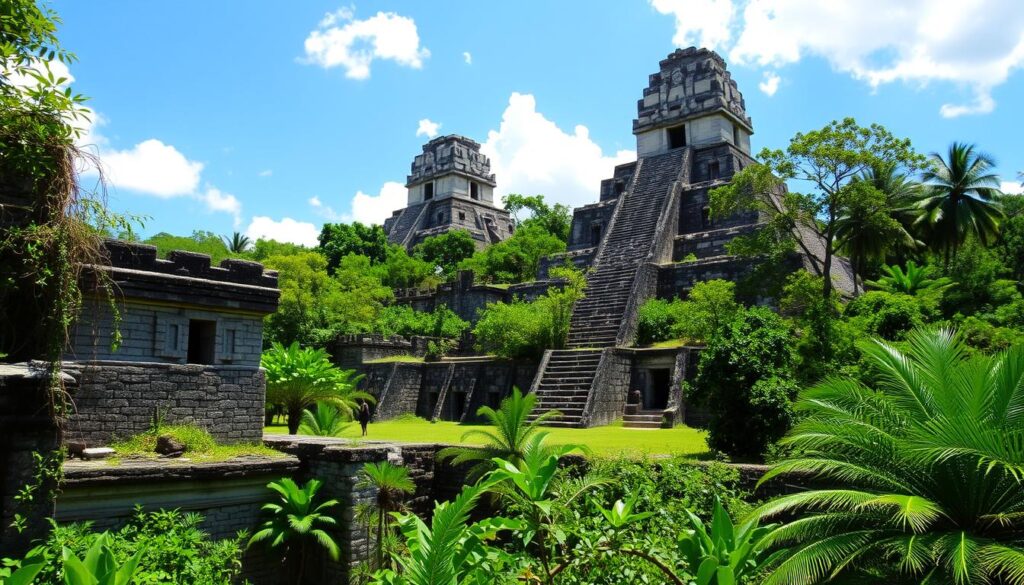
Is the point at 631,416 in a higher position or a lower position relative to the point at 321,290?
lower

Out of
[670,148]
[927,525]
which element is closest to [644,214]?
[670,148]

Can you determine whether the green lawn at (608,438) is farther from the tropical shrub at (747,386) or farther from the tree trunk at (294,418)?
the tropical shrub at (747,386)

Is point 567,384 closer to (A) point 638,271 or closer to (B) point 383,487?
(A) point 638,271

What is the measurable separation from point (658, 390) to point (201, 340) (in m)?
13.0

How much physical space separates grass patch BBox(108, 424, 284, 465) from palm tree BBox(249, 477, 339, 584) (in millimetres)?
766

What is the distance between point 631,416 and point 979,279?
454 inches

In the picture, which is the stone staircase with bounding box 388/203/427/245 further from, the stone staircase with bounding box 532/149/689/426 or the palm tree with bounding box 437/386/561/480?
the palm tree with bounding box 437/386/561/480

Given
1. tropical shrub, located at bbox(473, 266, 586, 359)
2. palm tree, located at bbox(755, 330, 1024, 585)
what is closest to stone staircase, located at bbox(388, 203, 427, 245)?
tropical shrub, located at bbox(473, 266, 586, 359)

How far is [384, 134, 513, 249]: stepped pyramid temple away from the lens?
5578cm

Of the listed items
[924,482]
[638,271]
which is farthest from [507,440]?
[638,271]

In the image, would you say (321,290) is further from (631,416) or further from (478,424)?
(631,416)

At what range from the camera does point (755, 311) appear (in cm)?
1227

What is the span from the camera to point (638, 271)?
2492 cm

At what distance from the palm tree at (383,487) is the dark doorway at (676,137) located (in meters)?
26.1
